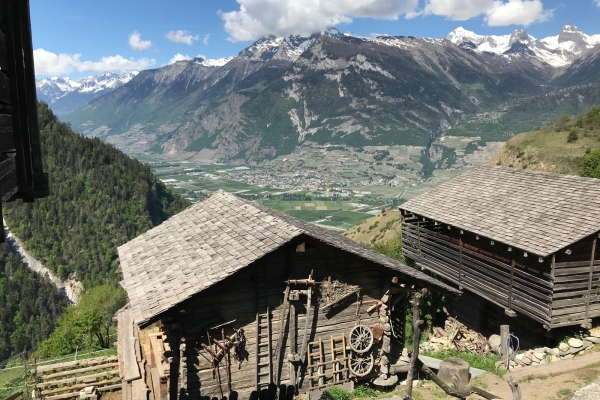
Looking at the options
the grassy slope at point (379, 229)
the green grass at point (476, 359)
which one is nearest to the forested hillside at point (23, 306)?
the grassy slope at point (379, 229)

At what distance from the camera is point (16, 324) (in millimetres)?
89500

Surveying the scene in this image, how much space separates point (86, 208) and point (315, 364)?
397 ft

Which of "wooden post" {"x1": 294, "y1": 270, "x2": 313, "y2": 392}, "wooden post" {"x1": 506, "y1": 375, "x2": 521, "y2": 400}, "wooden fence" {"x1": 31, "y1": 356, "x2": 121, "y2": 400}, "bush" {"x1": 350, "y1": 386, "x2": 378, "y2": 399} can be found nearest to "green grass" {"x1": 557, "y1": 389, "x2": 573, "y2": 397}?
"bush" {"x1": 350, "y1": 386, "x2": 378, "y2": 399}

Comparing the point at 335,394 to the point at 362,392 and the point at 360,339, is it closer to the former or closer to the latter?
the point at 362,392

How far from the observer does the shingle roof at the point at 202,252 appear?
13.1 metres

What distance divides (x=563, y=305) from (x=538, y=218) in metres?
3.72

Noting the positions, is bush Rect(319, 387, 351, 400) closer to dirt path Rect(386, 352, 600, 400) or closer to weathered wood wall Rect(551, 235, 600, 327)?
dirt path Rect(386, 352, 600, 400)

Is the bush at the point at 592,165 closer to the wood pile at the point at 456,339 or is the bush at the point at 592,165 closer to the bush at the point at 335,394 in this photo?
the wood pile at the point at 456,339

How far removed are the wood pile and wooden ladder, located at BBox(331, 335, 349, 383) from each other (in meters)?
9.16

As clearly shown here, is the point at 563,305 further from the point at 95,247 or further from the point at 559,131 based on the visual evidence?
the point at 95,247

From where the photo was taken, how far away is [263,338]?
1429 centimetres

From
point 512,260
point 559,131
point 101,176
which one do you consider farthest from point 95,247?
point 512,260

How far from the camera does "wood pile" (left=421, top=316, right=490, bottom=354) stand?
22.2 m

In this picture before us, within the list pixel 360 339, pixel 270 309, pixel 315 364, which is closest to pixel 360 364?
pixel 360 339
